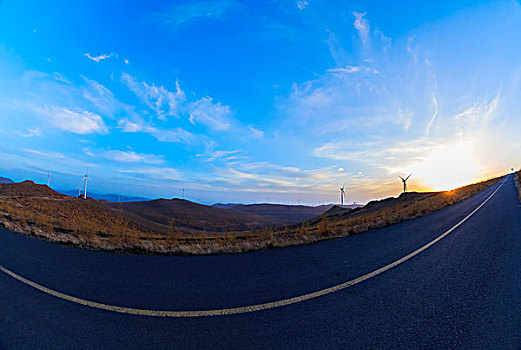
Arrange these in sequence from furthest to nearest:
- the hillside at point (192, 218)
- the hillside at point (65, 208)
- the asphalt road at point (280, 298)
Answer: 1. the hillside at point (192, 218)
2. the hillside at point (65, 208)
3. the asphalt road at point (280, 298)

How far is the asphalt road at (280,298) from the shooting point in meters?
2.90

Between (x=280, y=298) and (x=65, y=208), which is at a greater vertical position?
(x=65, y=208)

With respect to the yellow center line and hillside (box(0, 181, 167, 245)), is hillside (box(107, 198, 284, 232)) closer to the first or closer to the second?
hillside (box(0, 181, 167, 245))

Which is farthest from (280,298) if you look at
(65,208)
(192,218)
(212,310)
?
(192,218)

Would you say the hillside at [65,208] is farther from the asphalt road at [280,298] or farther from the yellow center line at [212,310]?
the yellow center line at [212,310]

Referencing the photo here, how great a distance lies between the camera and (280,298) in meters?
3.85

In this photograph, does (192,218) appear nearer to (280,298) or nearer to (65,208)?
(65,208)

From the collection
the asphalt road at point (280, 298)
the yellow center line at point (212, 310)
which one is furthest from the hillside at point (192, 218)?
the yellow center line at point (212, 310)

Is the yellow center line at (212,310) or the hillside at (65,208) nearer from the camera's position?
the yellow center line at (212,310)

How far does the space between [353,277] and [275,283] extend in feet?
5.49

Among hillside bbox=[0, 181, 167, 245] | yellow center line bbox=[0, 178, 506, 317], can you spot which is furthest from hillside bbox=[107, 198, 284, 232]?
yellow center line bbox=[0, 178, 506, 317]

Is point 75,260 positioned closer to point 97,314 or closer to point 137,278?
point 137,278

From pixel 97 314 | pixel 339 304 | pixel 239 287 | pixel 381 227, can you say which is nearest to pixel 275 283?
pixel 239 287

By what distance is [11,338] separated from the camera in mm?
3170
